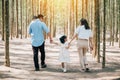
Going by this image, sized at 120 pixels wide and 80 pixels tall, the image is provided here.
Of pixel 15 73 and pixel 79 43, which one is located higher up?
pixel 79 43

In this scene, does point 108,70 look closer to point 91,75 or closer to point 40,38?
point 91,75

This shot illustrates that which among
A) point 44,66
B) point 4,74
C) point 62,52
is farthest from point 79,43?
point 4,74

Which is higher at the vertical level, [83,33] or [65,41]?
[83,33]

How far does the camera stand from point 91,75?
11.9 metres

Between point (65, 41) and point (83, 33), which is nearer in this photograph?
point (83, 33)

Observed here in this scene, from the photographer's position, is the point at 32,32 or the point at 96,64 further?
the point at 96,64

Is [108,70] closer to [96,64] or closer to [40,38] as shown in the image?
[96,64]

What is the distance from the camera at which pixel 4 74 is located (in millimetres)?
11711

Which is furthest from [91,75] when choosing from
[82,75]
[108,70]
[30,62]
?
[30,62]

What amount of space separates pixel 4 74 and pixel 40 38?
6.42 ft

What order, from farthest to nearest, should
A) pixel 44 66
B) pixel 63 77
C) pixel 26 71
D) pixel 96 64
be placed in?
pixel 96 64 → pixel 44 66 → pixel 26 71 → pixel 63 77

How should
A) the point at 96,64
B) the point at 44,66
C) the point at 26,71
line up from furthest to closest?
the point at 96,64
the point at 44,66
the point at 26,71

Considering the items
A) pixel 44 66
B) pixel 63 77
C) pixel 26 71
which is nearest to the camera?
pixel 63 77

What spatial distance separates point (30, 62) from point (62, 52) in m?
2.65
